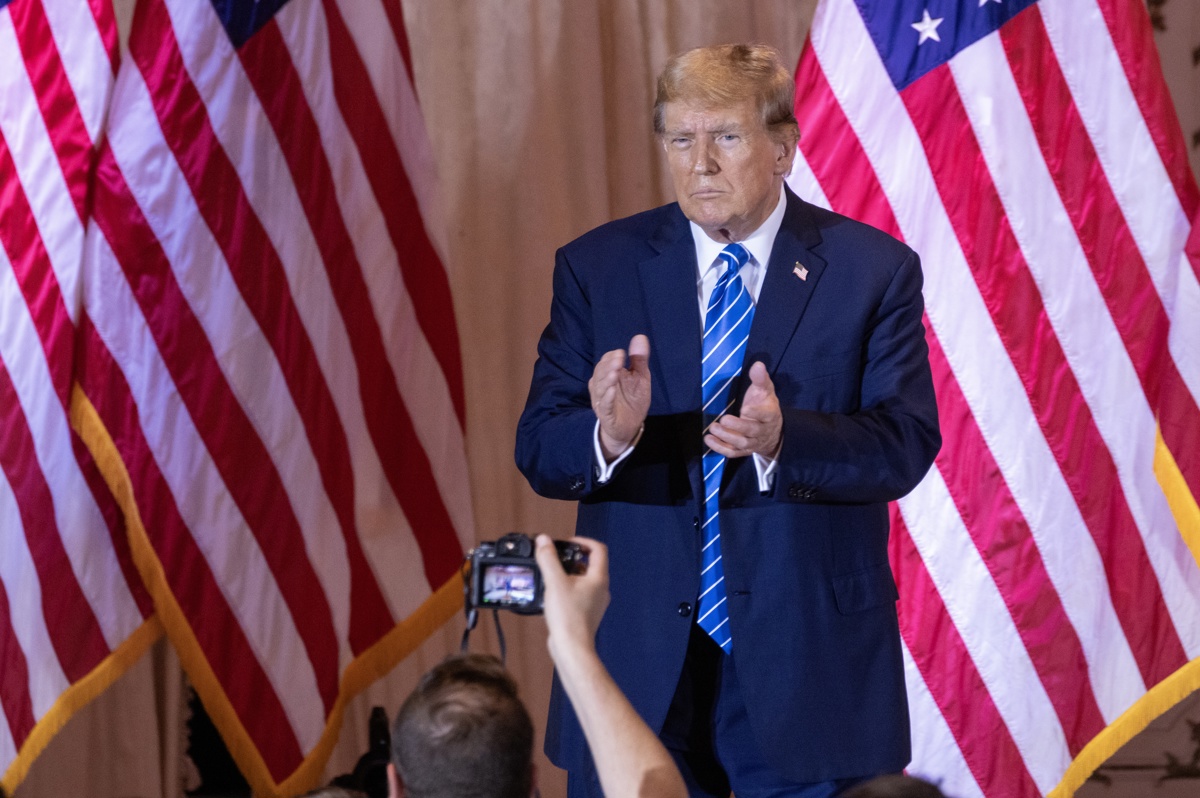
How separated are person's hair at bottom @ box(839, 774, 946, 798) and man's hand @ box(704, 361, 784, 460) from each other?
29.2 inches

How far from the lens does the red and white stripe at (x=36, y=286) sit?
3.22m

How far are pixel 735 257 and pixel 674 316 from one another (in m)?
0.15

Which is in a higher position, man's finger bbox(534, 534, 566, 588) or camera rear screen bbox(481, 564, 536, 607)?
man's finger bbox(534, 534, 566, 588)

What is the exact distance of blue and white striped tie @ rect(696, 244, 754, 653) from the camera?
7.56 ft

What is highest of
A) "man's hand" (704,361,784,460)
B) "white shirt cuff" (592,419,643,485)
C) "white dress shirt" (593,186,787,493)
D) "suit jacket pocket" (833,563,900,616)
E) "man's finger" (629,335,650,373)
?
"white dress shirt" (593,186,787,493)

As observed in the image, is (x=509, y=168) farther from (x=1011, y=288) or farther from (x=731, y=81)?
(x=731, y=81)

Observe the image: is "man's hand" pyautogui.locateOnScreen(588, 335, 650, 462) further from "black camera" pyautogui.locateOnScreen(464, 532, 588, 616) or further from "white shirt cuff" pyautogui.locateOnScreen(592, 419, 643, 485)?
"black camera" pyautogui.locateOnScreen(464, 532, 588, 616)

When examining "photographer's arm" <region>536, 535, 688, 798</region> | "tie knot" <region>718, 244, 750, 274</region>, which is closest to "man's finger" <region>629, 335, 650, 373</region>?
"tie knot" <region>718, 244, 750, 274</region>

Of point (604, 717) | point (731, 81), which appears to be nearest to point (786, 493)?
point (731, 81)

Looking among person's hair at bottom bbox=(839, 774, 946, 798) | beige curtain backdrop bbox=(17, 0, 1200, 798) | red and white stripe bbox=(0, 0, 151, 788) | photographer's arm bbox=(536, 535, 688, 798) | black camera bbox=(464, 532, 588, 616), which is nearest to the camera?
person's hair at bottom bbox=(839, 774, 946, 798)

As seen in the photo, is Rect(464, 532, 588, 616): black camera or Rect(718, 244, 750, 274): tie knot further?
Rect(718, 244, 750, 274): tie knot

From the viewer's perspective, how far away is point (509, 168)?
412 cm

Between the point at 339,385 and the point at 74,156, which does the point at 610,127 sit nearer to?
the point at 339,385

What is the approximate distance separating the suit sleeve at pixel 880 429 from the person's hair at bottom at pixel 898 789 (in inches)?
32.7
